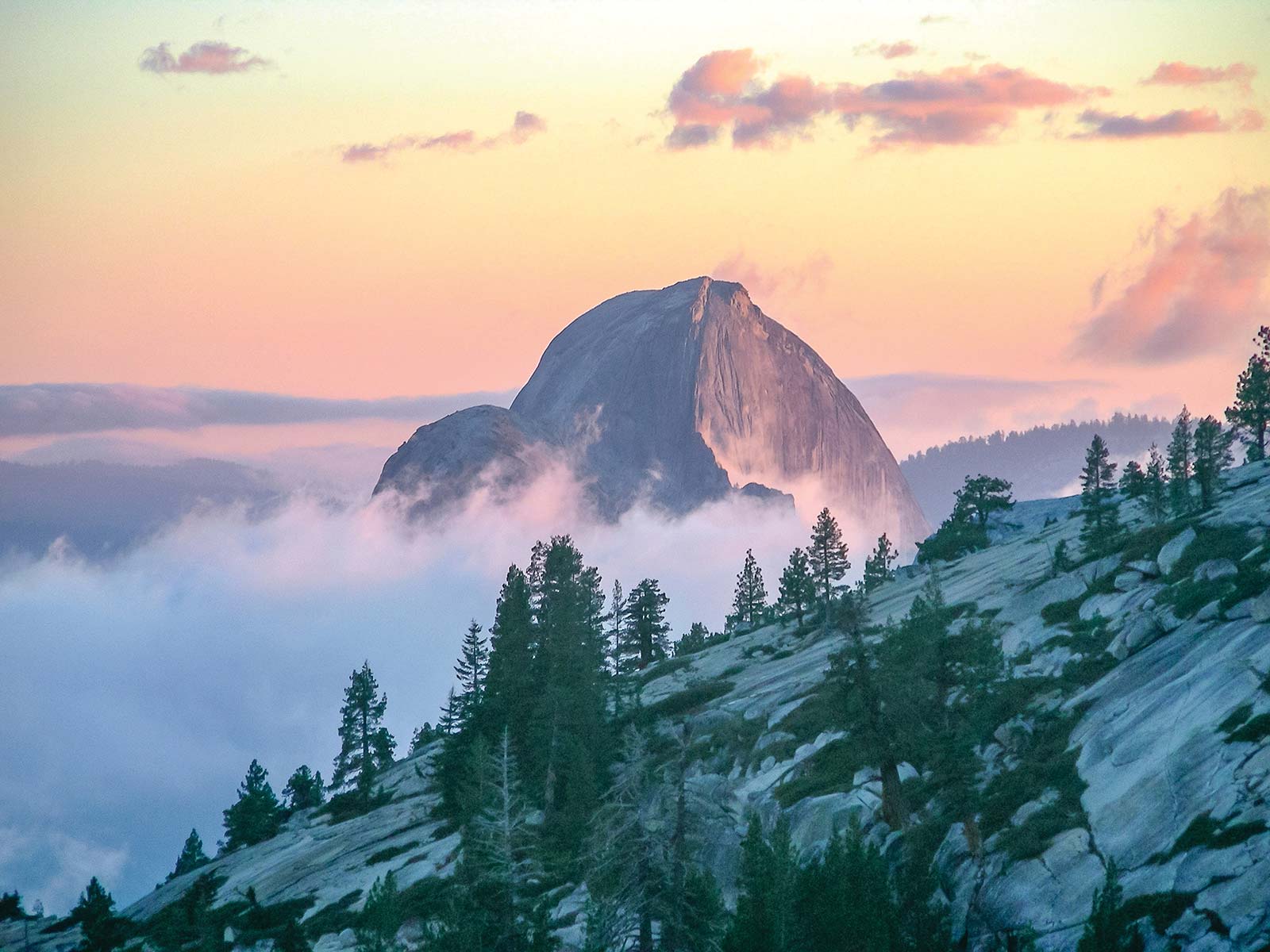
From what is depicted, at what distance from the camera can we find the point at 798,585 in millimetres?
121875

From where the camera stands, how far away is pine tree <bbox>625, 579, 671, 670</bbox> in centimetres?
12319

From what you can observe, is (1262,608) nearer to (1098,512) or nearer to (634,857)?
(634,857)

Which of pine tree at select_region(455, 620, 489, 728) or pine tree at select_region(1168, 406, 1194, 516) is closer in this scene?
Answer: pine tree at select_region(455, 620, 489, 728)

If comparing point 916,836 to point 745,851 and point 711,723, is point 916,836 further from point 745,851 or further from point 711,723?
point 711,723

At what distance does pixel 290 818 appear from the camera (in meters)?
113

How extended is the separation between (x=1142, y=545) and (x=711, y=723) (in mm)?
29070

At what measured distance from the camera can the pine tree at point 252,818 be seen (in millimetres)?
110250

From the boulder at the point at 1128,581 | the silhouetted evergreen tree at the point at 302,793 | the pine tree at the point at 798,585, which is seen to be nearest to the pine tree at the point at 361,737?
the silhouetted evergreen tree at the point at 302,793

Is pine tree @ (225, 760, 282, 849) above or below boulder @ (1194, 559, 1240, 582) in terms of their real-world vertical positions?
below

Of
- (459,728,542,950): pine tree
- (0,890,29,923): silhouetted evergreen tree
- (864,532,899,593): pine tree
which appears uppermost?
(459,728,542,950): pine tree

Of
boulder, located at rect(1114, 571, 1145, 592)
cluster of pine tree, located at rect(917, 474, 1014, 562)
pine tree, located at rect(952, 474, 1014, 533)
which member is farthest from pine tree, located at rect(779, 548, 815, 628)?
boulder, located at rect(1114, 571, 1145, 592)

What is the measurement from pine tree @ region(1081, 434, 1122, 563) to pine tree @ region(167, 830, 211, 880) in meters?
76.5

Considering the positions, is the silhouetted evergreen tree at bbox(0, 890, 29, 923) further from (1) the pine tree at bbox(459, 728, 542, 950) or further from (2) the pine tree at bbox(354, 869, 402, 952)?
(1) the pine tree at bbox(459, 728, 542, 950)

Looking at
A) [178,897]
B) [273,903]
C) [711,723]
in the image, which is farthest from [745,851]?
[178,897]
